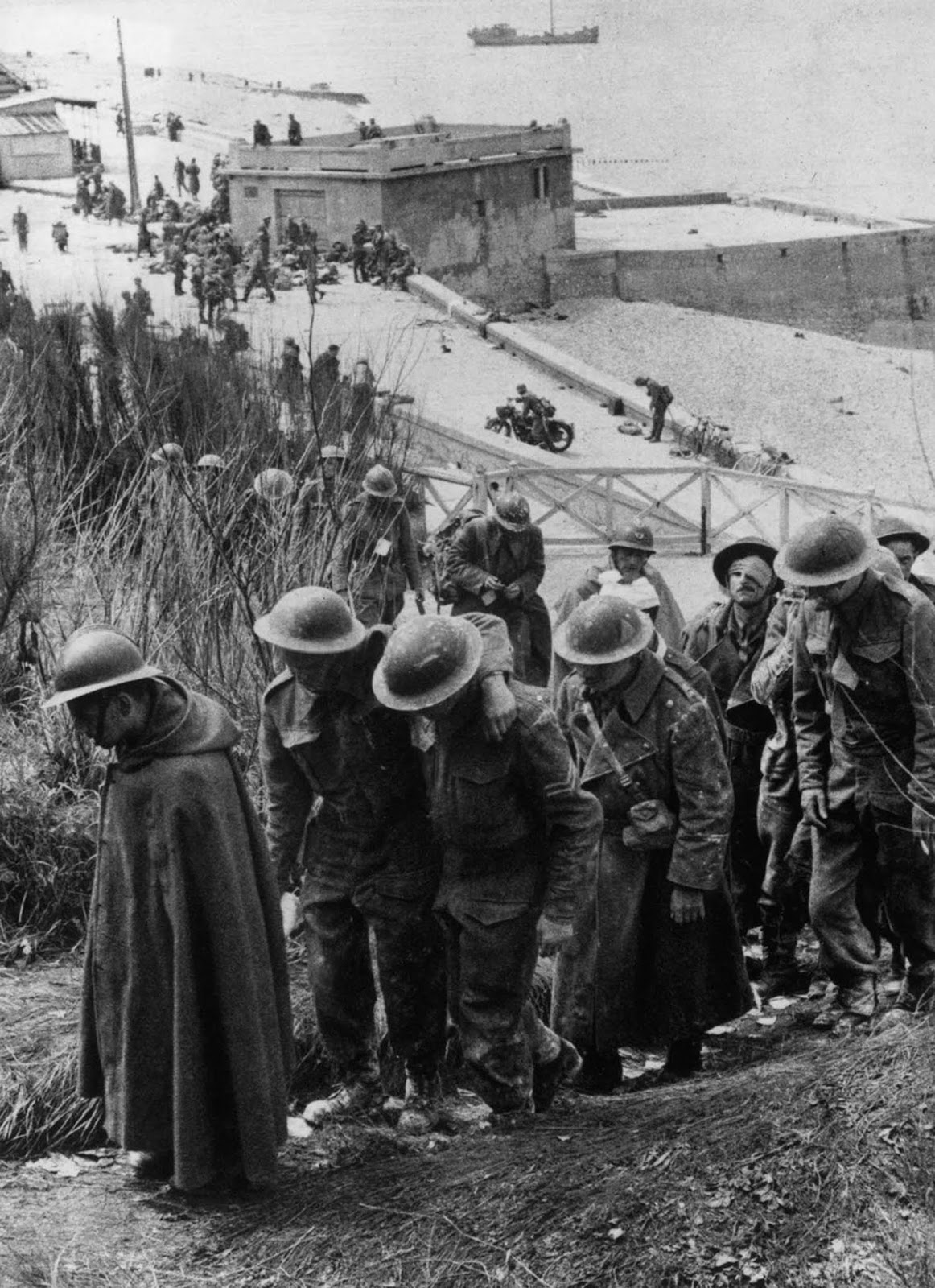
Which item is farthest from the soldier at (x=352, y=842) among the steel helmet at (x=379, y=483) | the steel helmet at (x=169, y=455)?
the steel helmet at (x=169, y=455)

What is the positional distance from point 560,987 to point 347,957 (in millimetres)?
849

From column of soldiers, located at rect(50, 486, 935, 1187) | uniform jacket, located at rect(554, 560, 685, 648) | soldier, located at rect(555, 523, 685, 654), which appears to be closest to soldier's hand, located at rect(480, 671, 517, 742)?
column of soldiers, located at rect(50, 486, 935, 1187)

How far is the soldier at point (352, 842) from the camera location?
5090 mm

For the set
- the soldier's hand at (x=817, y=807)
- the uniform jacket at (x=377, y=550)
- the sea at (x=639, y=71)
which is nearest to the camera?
the soldier's hand at (x=817, y=807)

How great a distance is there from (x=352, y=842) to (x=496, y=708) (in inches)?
32.1

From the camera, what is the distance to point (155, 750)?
4.55 metres

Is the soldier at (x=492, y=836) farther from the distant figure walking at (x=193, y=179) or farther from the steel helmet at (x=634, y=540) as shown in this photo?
the distant figure walking at (x=193, y=179)

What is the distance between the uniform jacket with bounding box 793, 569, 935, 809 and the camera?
223 inches

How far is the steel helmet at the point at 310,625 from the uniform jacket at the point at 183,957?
0.37m

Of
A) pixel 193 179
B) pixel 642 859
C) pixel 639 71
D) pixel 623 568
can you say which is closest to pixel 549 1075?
pixel 642 859

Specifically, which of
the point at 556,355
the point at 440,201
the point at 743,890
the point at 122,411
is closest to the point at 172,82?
the point at 440,201

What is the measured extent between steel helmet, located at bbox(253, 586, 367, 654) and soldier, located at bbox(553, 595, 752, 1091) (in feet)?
2.70

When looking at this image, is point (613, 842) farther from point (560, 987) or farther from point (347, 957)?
point (347, 957)

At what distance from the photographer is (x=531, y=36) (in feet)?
388
